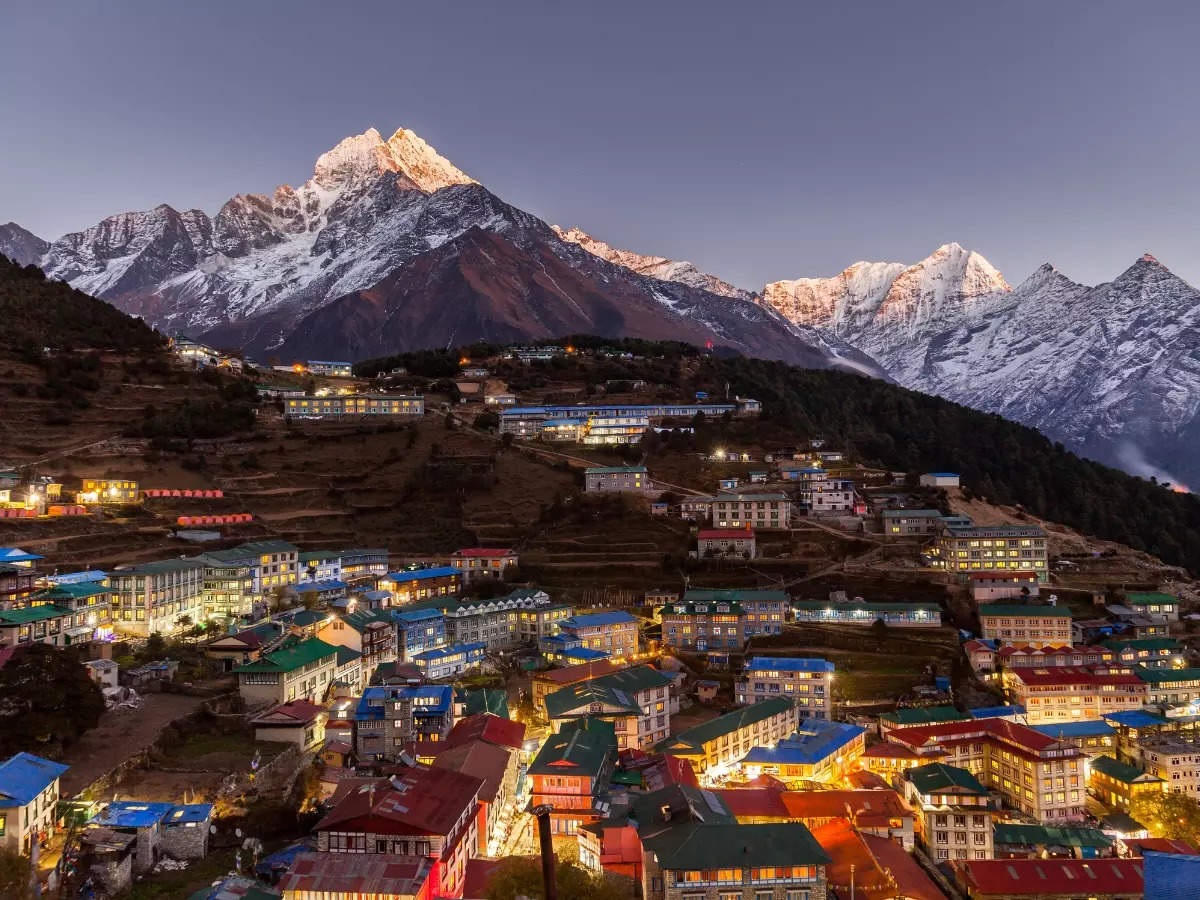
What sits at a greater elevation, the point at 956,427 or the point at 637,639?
the point at 956,427

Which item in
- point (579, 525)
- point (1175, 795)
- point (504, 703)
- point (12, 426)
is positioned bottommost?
point (1175, 795)

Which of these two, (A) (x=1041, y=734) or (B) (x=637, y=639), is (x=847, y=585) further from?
(A) (x=1041, y=734)

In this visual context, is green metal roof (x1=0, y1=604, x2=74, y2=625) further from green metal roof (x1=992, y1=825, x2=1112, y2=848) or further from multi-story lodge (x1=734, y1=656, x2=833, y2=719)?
green metal roof (x1=992, y1=825, x2=1112, y2=848)

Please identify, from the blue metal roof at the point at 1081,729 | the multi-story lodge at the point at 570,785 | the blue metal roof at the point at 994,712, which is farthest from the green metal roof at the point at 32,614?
the blue metal roof at the point at 1081,729

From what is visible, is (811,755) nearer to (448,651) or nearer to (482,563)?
(448,651)

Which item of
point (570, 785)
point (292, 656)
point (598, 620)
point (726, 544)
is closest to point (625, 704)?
point (570, 785)

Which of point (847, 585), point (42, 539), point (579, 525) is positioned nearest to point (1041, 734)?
point (847, 585)

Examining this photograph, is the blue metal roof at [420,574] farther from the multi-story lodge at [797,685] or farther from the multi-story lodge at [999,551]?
the multi-story lodge at [999,551]
